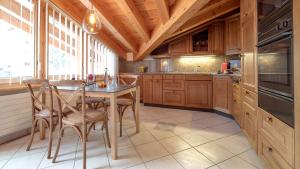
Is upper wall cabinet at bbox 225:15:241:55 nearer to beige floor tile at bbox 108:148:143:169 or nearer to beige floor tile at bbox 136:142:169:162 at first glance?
beige floor tile at bbox 136:142:169:162

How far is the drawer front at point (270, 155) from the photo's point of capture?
135cm

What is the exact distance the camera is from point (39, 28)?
2828mm

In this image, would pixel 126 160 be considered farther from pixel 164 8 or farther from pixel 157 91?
pixel 157 91

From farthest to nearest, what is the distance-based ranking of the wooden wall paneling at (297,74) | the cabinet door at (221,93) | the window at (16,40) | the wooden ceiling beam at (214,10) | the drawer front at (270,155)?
the cabinet door at (221,93)
the wooden ceiling beam at (214,10)
the window at (16,40)
the drawer front at (270,155)
the wooden wall paneling at (297,74)

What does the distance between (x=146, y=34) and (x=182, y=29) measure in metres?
0.89

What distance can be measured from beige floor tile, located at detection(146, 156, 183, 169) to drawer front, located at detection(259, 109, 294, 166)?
884mm

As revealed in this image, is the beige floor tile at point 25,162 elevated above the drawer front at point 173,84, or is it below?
below

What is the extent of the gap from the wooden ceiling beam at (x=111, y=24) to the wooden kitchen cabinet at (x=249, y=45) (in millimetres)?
2292

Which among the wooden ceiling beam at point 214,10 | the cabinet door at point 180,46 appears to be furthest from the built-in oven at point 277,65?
the cabinet door at point 180,46

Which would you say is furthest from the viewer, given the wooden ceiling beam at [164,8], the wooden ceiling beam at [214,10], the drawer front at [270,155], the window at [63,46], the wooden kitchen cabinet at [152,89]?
the wooden kitchen cabinet at [152,89]

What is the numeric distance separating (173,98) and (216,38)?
1817 mm

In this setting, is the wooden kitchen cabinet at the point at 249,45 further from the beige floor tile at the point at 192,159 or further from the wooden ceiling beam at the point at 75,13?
the wooden ceiling beam at the point at 75,13

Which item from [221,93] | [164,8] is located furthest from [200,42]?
[164,8]

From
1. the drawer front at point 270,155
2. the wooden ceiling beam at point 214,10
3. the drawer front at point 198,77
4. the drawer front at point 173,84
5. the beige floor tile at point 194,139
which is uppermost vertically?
the wooden ceiling beam at point 214,10
